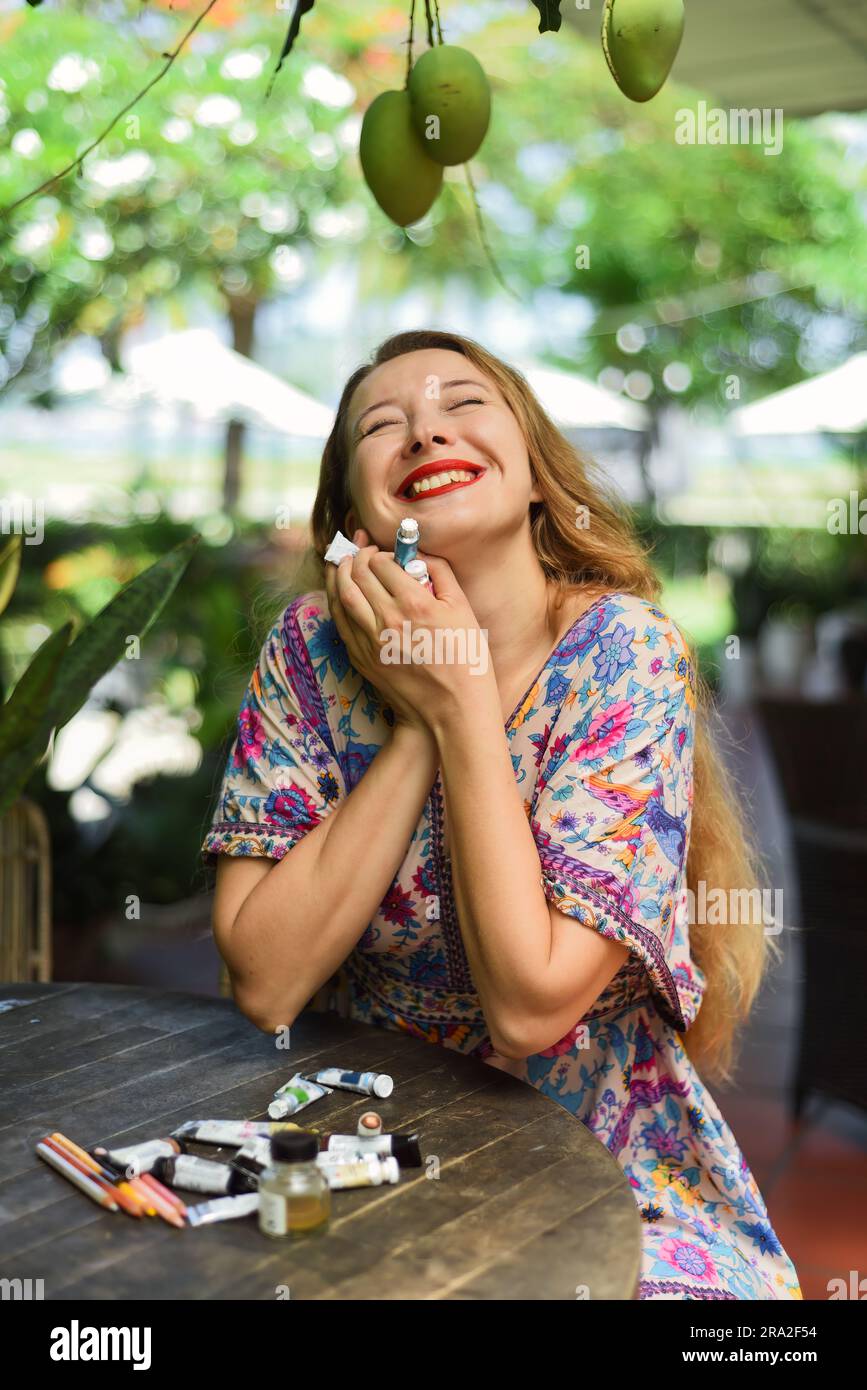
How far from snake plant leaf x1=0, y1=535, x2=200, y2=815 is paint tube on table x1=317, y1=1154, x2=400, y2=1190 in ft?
1.66

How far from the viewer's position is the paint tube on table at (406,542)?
183 cm

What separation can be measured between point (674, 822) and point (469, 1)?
9.95 metres

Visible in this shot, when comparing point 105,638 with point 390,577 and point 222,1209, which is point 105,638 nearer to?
point 390,577

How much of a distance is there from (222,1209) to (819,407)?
7.36 m

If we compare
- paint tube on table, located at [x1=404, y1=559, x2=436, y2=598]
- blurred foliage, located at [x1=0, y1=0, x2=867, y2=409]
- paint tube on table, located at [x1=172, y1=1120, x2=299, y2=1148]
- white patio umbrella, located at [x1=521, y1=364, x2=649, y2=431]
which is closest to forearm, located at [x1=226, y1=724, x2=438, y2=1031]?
paint tube on table, located at [x1=404, y1=559, x2=436, y2=598]

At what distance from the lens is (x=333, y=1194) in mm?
1330

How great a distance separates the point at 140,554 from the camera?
684 cm

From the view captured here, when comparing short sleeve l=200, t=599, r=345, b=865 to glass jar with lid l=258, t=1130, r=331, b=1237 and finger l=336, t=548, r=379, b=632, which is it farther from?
glass jar with lid l=258, t=1130, r=331, b=1237

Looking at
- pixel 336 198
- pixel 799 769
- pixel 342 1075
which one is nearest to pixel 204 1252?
pixel 342 1075

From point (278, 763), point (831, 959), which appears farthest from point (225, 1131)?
point (831, 959)

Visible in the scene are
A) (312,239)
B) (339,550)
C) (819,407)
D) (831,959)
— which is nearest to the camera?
(339,550)

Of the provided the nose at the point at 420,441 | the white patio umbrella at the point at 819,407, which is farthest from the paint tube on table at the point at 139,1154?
the white patio umbrella at the point at 819,407
